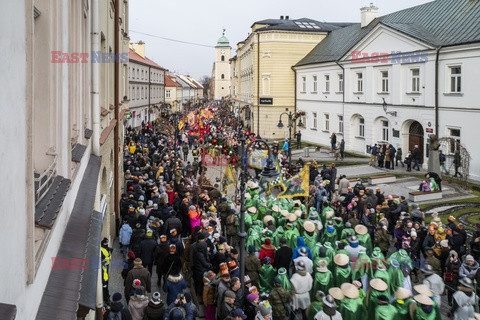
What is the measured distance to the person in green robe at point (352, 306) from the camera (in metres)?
8.51

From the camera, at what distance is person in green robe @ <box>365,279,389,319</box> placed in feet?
28.9

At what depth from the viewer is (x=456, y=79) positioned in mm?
26562

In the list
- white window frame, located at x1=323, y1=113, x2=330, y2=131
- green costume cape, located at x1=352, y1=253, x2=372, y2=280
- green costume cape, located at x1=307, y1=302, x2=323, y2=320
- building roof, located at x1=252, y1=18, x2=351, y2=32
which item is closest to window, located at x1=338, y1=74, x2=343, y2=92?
white window frame, located at x1=323, y1=113, x2=330, y2=131

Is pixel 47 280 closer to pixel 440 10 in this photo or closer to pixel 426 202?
pixel 426 202

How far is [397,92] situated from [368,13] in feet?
44.5

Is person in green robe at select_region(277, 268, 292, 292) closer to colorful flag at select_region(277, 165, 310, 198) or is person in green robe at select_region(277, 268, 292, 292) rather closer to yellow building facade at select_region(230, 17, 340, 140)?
colorful flag at select_region(277, 165, 310, 198)

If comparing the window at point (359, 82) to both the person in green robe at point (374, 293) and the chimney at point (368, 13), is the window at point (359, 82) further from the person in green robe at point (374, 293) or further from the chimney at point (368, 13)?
the person in green robe at point (374, 293)

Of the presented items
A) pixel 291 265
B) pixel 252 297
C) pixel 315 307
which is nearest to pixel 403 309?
pixel 315 307

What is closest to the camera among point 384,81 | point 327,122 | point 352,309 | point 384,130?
point 352,309

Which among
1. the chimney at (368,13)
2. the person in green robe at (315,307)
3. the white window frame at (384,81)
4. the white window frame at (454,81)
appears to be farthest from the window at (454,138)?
the person in green robe at (315,307)

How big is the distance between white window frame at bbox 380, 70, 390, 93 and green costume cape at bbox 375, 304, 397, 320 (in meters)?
26.7

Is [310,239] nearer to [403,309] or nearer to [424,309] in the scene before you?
[403,309]
